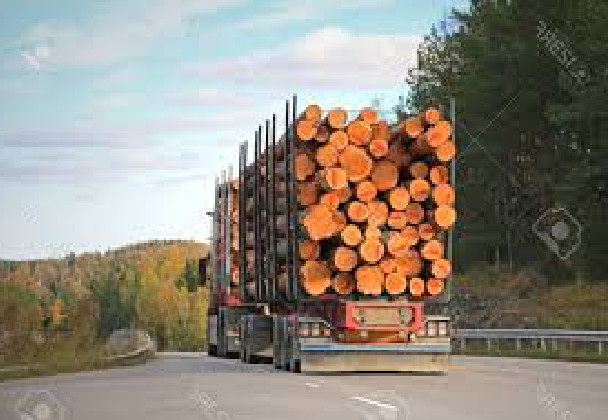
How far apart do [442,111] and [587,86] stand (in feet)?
68.0

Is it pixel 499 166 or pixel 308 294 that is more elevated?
pixel 499 166

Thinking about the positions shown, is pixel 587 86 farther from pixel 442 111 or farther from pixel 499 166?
pixel 442 111

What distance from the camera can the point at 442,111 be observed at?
22172 mm

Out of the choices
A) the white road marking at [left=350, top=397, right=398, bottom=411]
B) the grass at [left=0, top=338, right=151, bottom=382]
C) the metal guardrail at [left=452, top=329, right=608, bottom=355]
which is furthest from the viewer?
the metal guardrail at [left=452, top=329, right=608, bottom=355]

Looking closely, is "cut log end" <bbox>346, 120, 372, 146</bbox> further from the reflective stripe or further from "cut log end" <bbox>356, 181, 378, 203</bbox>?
the reflective stripe

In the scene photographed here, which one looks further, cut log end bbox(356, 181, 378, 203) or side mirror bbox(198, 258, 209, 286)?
side mirror bbox(198, 258, 209, 286)

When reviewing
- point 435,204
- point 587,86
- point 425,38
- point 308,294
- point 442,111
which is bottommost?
point 308,294

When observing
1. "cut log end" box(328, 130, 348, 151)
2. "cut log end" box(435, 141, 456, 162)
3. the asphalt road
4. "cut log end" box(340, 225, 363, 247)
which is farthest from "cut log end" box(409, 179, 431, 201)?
the asphalt road

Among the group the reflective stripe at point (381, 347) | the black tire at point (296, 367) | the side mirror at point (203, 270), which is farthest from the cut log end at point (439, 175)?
the side mirror at point (203, 270)

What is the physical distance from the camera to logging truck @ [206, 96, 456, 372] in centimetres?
2112

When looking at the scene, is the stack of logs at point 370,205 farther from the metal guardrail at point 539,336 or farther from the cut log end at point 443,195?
the metal guardrail at point 539,336

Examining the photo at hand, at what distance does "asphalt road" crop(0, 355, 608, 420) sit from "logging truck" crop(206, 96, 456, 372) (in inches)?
21.8

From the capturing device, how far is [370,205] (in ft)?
71.1

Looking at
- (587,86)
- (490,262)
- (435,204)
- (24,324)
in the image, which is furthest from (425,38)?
(435,204)
